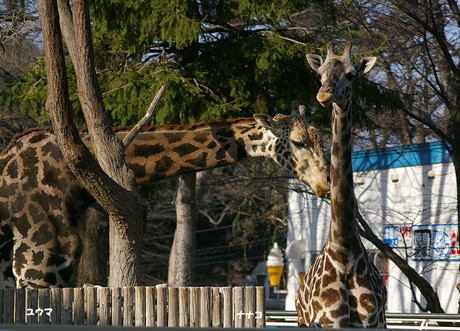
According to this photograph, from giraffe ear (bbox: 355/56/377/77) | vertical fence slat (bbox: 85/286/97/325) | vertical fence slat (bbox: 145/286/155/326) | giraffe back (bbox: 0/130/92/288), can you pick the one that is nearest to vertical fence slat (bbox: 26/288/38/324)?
vertical fence slat (bbox: 85/286/97/325)

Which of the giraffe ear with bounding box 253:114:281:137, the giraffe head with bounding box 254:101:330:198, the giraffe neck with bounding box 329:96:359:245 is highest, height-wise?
the giraffe ear with bounding box 253:114:281:137

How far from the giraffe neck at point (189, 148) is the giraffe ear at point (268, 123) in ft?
0.35

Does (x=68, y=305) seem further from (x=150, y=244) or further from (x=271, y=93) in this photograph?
(x=150, y=244)

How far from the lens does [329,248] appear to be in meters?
5.84

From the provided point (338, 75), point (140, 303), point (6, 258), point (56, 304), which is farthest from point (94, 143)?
point (338, 75)

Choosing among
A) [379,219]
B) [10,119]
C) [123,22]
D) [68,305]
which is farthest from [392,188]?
[68,305]

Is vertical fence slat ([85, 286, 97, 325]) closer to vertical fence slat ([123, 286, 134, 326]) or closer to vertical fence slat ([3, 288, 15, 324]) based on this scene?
vertical fence slat ([123, 286, 134, 326])

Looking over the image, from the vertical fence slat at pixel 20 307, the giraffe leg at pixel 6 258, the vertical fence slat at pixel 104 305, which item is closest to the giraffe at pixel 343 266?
the vertical fence slat at pixel 104 305

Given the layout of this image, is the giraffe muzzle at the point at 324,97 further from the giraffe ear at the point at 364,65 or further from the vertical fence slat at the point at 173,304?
the vertical fence slat at the point at 173,304

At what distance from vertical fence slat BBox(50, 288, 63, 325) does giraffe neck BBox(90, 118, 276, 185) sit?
6.75 feet

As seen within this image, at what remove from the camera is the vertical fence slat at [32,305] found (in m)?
5.18

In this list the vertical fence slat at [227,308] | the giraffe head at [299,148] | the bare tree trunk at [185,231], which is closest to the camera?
the vertical fence slat at [227,308]

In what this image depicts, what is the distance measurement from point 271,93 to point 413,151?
5.97 metres

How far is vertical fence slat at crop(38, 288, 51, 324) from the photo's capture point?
5160 mm
